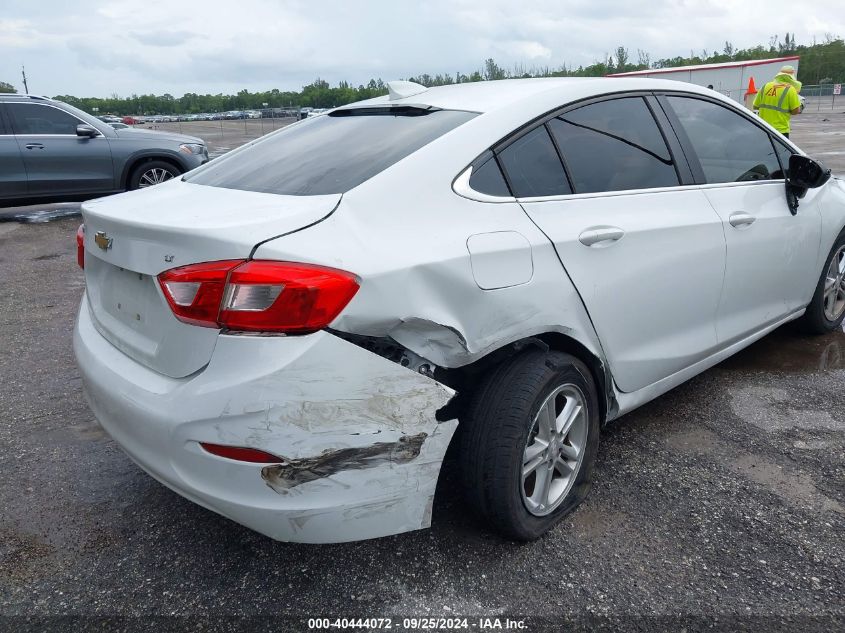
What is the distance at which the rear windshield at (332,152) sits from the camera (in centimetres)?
235

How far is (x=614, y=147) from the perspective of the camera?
113 inches

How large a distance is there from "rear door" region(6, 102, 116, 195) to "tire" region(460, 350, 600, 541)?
921 cm

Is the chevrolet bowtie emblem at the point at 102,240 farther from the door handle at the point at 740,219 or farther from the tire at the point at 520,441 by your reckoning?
the door handle at the point at 740,219

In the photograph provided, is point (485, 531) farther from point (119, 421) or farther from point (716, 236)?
point (716, 236)

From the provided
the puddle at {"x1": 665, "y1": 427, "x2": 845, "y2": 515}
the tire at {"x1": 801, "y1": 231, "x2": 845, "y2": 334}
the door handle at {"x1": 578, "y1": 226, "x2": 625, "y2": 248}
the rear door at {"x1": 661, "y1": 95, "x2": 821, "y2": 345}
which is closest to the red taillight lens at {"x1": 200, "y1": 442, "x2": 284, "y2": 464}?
the door handle at {"x1": 578, "y1": 226, "x2": 625, "y2": 248}

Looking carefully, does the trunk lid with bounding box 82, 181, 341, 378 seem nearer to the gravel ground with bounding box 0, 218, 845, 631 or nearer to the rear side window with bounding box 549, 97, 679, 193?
the gravel ground with bounding box 0, 218, 845, 631

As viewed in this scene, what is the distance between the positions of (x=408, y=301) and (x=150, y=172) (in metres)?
9.35

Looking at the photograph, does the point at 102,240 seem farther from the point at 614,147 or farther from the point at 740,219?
the point at 740,219

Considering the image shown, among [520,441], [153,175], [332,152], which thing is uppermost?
[332,152]

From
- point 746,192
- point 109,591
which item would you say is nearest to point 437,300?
point 109,591

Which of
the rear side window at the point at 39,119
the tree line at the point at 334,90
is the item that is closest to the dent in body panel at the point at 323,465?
the rear side window at the point at 39,119

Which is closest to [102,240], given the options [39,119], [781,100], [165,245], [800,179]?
[165,245]

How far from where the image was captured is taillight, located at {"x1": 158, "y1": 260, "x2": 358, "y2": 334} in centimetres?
187

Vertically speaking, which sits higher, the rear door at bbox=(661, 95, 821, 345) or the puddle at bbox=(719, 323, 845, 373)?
the rear door at bbox=(661, 95, 821, 345)
